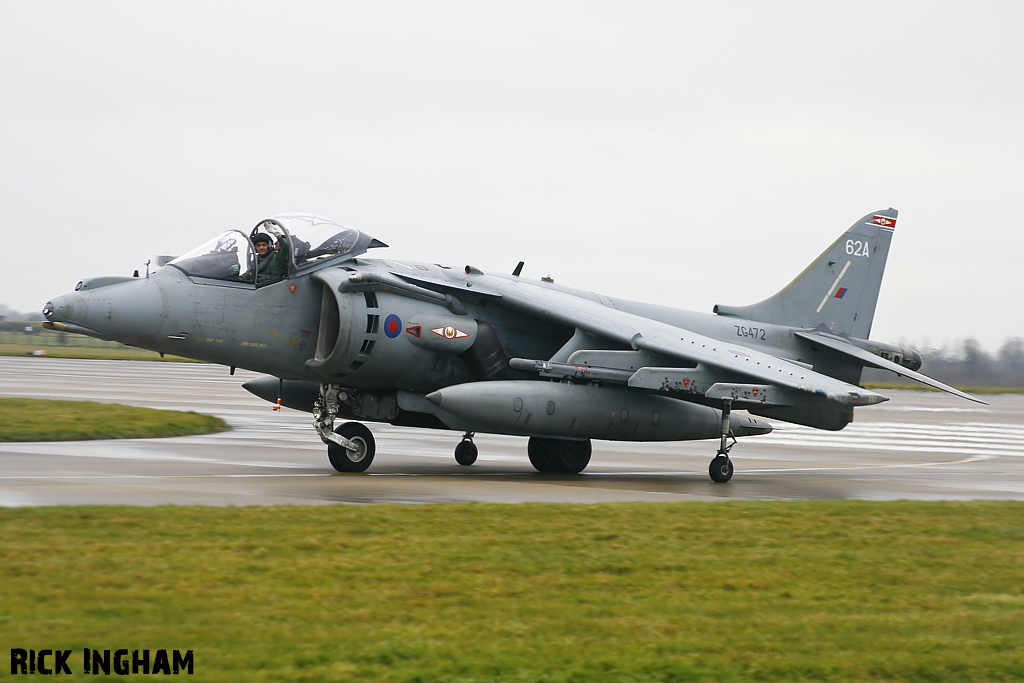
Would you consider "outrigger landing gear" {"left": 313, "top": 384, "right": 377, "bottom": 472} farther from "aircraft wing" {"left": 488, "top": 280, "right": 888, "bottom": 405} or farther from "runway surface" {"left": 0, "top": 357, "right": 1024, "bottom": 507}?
"aircraft wing" {"left": 488, "top": 280, "right": 888, "bottom": 405}

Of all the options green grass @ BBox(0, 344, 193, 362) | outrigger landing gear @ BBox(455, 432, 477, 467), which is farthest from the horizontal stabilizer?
green grass @ BBox(0, 344, 193, 362)

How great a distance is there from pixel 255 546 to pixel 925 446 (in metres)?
22.0

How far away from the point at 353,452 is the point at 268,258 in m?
2.97

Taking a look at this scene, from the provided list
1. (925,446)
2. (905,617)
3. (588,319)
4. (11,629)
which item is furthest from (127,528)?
(925,446)

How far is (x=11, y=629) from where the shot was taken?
5664 millimetres

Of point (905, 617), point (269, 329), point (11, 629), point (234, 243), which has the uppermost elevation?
point (234, 243)

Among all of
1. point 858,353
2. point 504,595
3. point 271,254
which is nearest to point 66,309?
point 271,254

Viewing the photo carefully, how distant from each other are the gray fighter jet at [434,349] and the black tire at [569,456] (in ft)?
0.05

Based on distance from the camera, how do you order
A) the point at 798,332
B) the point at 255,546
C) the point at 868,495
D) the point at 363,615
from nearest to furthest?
the point at 363,615
the point at 255,546
the point at 868,495
the point at 798,332

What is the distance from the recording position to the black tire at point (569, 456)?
17.2 metres

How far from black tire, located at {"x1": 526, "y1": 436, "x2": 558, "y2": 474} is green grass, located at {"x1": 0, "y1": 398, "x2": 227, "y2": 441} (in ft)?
24.2

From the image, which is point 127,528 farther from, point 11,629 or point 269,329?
point 269,329

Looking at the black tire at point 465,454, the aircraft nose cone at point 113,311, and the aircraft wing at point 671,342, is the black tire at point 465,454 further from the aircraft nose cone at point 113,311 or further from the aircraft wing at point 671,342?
the aircraft nose cone at point 113,311

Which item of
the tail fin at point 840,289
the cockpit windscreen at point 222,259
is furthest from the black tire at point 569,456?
the cockpit windscreen at point 222,259
